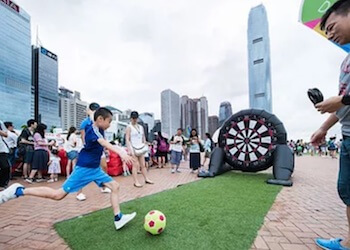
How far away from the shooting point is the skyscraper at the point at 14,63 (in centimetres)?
5247

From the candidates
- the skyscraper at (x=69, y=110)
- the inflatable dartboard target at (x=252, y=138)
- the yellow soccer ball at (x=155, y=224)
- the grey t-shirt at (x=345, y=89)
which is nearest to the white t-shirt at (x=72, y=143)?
the inflatable dartboard target at (x=252, y=138)

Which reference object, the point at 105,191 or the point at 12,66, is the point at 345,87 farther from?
the point at 12,66

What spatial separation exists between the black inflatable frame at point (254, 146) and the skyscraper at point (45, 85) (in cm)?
6717

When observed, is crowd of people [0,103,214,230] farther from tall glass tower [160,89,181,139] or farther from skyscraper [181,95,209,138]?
skyscraper [181,95,209,138]

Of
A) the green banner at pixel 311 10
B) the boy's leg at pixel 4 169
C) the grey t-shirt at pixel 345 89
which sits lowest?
the boy's leg at pixel 4 169

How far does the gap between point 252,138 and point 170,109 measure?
41.7 m

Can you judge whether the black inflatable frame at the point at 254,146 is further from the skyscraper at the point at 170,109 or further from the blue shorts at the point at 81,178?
the skyscraper at the point at 170,109

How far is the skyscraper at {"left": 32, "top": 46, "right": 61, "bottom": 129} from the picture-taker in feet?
212

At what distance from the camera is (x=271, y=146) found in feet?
20.4

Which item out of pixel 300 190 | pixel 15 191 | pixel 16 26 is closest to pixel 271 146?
pixel 300 190

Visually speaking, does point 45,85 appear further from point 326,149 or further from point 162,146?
point 326,149

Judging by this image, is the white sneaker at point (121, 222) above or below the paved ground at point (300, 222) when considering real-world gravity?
above

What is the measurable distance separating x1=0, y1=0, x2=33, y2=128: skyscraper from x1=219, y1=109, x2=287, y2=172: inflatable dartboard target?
58.2 meters

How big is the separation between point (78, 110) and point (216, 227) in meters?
79.3
